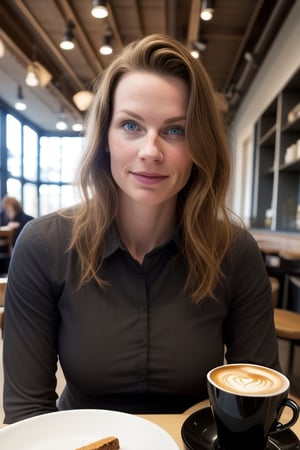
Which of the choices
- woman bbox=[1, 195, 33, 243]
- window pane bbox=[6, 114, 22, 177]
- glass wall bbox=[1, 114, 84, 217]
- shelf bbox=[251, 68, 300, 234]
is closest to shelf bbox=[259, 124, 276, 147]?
shelf bbox=[251, 68, 300, 234]

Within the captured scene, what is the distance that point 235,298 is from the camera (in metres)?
1.03

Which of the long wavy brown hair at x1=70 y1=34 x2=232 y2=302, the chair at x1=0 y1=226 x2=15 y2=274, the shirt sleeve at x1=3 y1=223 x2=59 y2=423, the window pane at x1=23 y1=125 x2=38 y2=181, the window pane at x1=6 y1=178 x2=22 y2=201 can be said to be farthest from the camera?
the window pane at x1=23 y1=125 x2=38 y2=181

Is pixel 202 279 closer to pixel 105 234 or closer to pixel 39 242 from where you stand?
pixel 105 234

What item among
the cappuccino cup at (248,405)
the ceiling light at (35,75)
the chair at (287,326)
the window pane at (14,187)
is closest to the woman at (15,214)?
the ceiling light at (35,75)

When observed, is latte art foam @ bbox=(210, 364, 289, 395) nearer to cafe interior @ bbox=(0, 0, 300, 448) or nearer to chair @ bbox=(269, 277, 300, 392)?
chair @ bbox=(269, 277, 300, 392)

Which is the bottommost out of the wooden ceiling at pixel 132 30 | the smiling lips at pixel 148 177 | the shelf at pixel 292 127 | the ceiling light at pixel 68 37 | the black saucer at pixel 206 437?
the black saucer at pixel 206 437

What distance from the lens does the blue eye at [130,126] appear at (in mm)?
939

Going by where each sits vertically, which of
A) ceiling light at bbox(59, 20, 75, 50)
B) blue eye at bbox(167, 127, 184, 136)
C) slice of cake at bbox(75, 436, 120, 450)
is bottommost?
slice of cake at bbox(75, 436, 120, 450)

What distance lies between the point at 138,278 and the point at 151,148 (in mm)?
324

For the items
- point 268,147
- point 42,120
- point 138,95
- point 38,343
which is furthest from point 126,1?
point 42,120

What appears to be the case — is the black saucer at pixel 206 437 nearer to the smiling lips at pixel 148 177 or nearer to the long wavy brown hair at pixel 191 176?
the long wavy brown hair at pixel 191 176

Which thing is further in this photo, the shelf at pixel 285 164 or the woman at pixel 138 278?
the shelf at pixel 285 164

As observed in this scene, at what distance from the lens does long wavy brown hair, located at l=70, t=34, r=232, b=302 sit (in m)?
0.97

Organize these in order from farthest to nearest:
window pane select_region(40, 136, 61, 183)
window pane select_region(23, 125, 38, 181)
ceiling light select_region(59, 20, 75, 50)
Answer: window pane select_region(40, 136, 61, 183), window pane select_region(23, 125, 38, 181), ceiling light select_region(59, 20, 75, 50)
